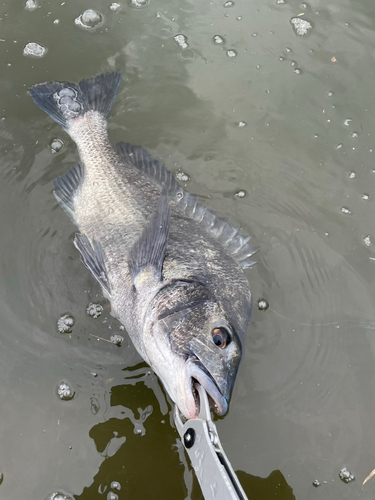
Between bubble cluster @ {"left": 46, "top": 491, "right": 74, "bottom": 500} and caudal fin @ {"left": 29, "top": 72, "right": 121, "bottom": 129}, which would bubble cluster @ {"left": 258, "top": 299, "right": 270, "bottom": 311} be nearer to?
bubble cluster @ {"left": 46, "top": 491, "right": 74, "bottom": 500}

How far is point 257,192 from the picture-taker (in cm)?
344

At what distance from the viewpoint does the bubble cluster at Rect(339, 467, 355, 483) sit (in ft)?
8.21

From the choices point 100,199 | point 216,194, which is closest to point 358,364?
point 216,194

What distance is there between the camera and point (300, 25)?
430 centimetres

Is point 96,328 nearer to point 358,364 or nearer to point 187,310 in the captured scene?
point 187,310

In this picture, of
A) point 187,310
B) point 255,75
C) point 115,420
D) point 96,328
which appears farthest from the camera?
point 255,75

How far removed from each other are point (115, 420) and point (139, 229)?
1231 mm

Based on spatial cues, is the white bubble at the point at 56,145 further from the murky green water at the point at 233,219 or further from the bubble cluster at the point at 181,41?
the bubble cluster at the point at 181,41

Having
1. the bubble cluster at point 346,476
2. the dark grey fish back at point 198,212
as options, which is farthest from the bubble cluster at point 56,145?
the bubble cluster at point 346,476

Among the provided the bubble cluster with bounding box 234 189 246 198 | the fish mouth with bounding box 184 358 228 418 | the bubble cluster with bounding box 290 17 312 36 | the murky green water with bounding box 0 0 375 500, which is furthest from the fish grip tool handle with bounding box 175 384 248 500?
the bubble cluster with bounding box 290 17 312 36

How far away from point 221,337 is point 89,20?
3660 millimetres

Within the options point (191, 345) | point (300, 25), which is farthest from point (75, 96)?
point (300, 25)

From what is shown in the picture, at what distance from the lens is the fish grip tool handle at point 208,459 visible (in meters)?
1.57

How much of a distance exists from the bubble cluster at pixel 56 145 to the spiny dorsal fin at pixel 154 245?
1.52m
